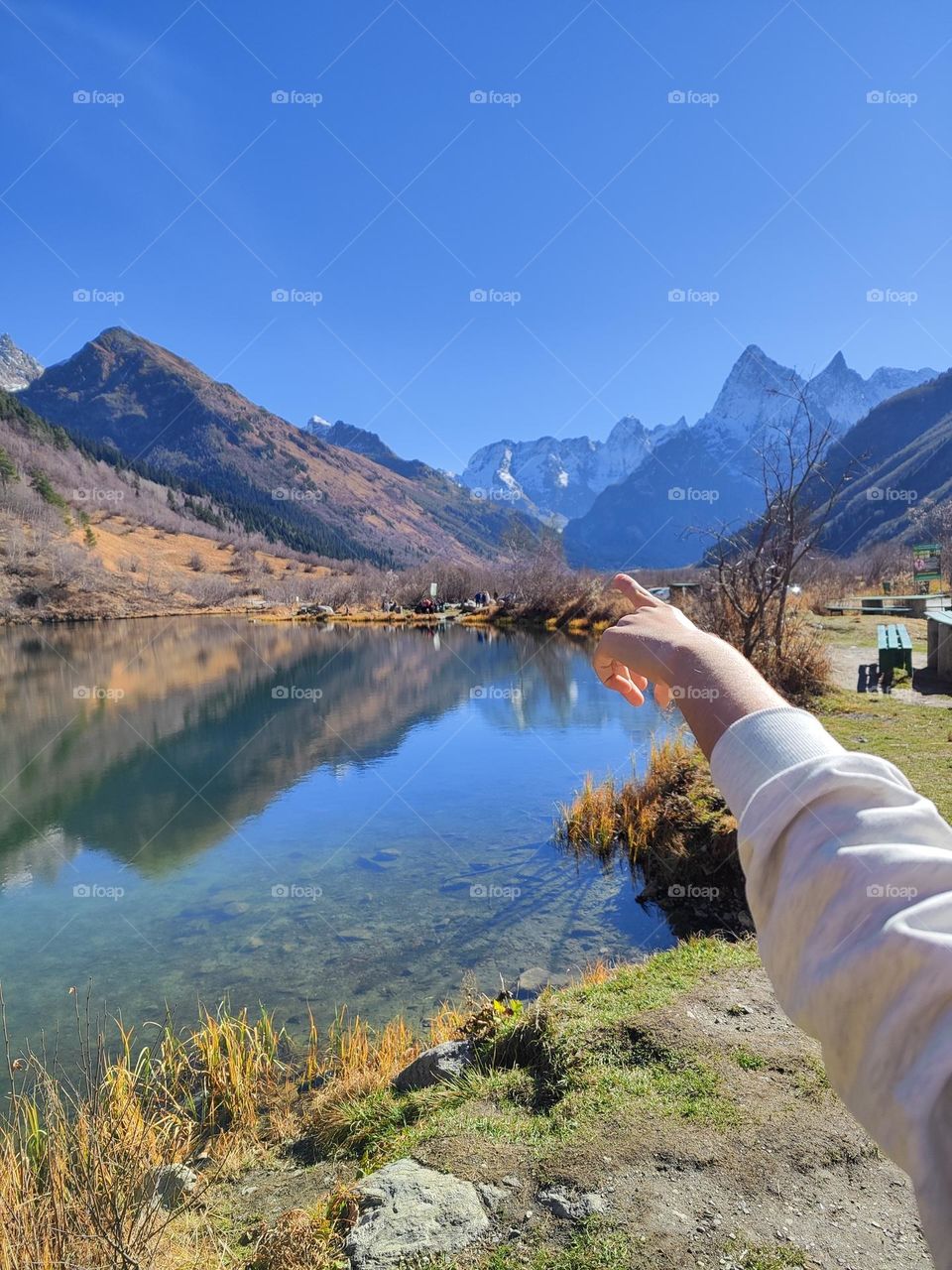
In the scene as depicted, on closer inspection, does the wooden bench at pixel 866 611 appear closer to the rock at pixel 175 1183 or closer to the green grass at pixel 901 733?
the green grass at pixel 901 733

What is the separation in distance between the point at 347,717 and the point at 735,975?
15.9 metres

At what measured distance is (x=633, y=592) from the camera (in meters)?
1.45

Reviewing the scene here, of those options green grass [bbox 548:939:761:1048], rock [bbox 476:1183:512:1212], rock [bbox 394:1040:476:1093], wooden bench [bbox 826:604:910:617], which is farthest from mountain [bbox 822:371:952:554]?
rock [bbox 476:1183:512:1212]

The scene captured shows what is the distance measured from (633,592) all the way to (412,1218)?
273 centimetres

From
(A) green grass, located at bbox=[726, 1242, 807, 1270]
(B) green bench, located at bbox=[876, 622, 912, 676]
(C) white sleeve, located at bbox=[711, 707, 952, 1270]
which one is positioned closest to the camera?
(C) white sleeve, located at bbox=[711, 707, 952, 1270]

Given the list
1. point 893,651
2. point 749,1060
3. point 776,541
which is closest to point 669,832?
point 749,1060

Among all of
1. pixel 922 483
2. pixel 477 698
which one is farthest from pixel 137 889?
pixel 922 483

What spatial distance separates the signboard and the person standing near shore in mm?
29303

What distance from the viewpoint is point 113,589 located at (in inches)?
2665

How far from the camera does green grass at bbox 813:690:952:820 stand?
7.27 meters

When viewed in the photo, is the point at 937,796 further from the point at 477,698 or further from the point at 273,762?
the point at 477,698

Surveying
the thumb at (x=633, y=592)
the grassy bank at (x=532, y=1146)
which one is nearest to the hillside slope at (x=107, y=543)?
the grassy bank at (x=532, y=1146)

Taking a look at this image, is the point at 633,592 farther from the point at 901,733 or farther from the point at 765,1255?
the point at 901,733

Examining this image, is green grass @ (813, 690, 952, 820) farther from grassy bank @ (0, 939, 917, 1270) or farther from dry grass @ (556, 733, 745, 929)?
grassy bank @ (0, 939, 917, 1270)
